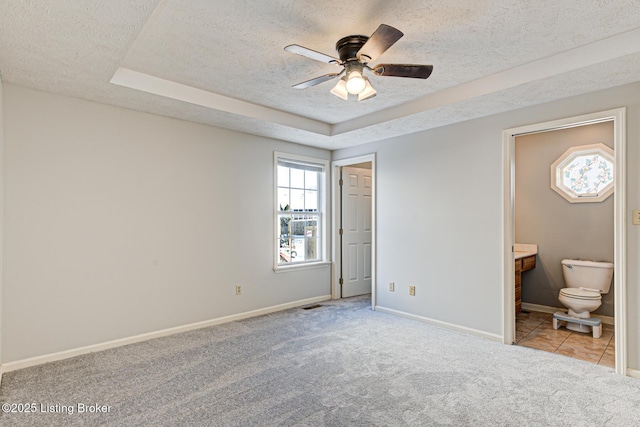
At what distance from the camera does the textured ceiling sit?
2039 mm

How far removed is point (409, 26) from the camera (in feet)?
7.48

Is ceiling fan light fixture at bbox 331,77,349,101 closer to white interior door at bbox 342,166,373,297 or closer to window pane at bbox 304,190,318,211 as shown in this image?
window pane at bbox 304,190,318,211

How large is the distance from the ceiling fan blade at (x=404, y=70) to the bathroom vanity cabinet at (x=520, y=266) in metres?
2.94

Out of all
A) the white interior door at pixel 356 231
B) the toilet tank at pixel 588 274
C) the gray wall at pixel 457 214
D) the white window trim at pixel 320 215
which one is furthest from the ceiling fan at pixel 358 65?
the toilet tank at pixel 588 274

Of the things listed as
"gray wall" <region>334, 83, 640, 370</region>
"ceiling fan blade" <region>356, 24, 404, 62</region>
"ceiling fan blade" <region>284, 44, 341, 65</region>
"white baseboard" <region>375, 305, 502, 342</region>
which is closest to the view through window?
"gray wall" <region>334, 83, 640, 370</region>

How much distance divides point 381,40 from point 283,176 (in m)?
3.06

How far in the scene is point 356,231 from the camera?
5656mm

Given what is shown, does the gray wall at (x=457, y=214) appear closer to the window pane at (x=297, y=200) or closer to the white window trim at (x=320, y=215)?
the white window trim at (x=320, y=215)

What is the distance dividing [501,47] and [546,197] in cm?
299

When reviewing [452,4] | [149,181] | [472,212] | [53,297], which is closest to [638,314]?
[472,212]

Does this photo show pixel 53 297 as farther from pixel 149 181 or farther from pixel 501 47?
pixel 501 47

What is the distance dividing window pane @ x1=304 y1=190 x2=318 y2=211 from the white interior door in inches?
18.4

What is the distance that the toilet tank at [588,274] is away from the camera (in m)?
4.06

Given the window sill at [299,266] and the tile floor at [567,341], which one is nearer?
the tile floor at [567,341]
